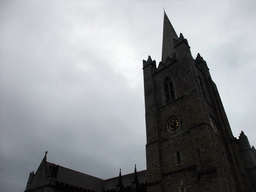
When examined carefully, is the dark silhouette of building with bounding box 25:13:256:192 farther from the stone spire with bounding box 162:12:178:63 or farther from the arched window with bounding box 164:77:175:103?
the stone spire with bounding box 162:12:178:63

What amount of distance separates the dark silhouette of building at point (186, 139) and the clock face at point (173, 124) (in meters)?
0.06

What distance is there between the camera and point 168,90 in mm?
26188

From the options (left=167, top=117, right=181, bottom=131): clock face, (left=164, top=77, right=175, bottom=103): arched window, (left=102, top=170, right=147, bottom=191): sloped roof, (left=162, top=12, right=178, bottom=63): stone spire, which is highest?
(left=162, top=12, right=178, bottom=63): stone spire

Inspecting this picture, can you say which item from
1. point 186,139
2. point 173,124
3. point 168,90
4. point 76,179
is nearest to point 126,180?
point 76,179

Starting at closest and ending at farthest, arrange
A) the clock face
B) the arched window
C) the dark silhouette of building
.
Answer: the dark silhouette of building, the clock face, the arched window

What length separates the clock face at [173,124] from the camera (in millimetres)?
22398

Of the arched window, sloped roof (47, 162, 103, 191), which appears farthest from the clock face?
sloped roof (47, 162, 103, 191)

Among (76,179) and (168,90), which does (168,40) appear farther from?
(76,179)

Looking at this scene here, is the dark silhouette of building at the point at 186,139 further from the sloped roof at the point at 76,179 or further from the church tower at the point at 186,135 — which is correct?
the sloped roof at the point at 76,179

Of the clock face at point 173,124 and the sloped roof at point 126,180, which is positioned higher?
the clock face at point 173,124

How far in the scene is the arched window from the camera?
25469 mm

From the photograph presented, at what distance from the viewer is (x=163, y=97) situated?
2611 centimetres

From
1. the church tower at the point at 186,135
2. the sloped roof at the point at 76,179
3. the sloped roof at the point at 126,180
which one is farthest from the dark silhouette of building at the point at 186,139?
the sloped roof at the point at 126,180

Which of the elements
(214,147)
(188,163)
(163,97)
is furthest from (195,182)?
(163,97)
